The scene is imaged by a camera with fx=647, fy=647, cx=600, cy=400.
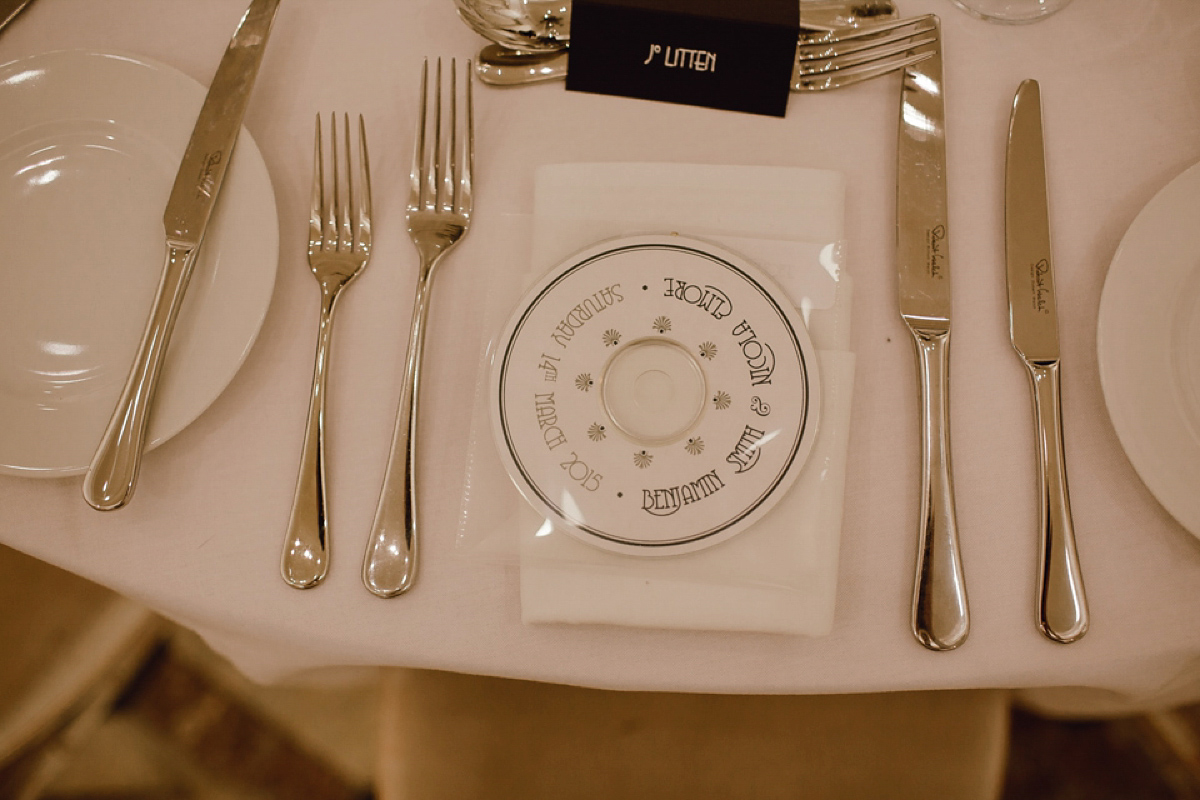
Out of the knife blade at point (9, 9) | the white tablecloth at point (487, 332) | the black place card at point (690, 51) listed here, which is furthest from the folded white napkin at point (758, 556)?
the knife blade at point (9, 9)

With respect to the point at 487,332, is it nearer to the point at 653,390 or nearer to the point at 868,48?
the point at 653,390

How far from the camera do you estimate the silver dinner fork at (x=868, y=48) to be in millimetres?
546

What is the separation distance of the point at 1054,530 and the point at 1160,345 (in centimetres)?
16

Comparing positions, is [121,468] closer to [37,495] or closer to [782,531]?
[37,495]

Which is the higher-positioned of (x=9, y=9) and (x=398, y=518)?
(x=9, y=9)

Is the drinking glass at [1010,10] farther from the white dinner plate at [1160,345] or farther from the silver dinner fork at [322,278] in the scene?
the silver dinner fork at [322,278]

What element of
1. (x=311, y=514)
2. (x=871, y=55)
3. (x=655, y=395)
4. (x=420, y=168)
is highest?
(x=871, y=55)

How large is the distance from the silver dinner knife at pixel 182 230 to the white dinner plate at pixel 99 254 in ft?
0.04

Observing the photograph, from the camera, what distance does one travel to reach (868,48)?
1.79 ft

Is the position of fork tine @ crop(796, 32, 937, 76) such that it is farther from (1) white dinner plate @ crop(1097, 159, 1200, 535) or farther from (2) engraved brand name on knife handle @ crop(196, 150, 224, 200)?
(2) engraved brand name on knife handle @ crop(196, 150, 224, 200)

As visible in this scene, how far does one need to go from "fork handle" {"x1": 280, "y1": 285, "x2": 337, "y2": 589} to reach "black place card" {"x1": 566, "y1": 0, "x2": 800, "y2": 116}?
345 millimetres

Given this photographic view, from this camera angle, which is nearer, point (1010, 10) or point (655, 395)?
point (655, 395)

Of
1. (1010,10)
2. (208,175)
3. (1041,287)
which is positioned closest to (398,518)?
(208,175)

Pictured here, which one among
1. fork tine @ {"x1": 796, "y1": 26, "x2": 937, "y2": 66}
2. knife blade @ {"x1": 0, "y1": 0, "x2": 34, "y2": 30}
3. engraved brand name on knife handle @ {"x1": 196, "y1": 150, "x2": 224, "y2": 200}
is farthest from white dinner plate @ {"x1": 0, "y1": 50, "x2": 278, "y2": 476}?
fork tine @ {"x1": 796, "y1": 26, "x2": 937, "y2": 66}
